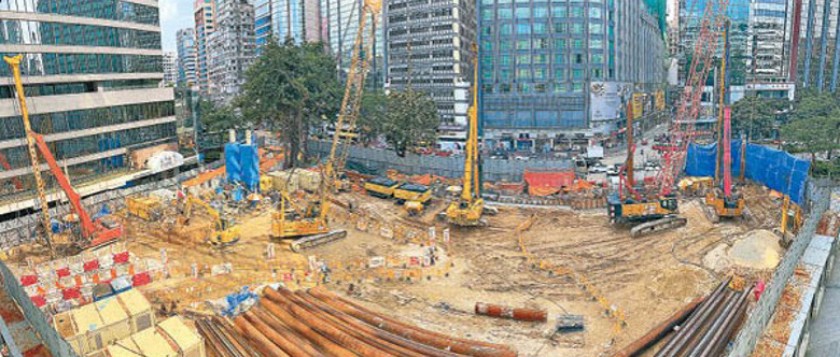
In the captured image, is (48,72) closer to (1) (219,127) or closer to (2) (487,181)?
(1) (219,127)

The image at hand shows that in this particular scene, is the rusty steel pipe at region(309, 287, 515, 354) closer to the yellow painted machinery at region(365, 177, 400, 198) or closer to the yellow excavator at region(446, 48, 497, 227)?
the yellow excavator at region(446, 48, 497, 227)

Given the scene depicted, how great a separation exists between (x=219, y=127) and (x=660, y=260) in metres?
60.7

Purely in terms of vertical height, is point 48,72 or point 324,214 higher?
point 48,72

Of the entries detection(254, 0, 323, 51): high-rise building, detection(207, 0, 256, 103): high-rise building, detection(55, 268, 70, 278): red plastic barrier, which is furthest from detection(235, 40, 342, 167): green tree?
detection(207, 0, 256, 103): high-rise building

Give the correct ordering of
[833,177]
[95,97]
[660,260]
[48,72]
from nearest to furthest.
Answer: [660,260]
[48,72]
[95,97]
[833,177]

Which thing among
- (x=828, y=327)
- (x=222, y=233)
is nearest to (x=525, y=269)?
(x=828, y=327)

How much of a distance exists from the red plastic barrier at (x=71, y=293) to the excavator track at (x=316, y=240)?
12.9m

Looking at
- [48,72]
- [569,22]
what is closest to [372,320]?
[48,72]

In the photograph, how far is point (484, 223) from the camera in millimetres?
42375

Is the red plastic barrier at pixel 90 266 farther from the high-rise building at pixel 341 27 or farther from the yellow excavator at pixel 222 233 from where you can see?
the high-rise building at pixel 341 27

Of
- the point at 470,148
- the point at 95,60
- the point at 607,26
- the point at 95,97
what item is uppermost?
the point at 607,26

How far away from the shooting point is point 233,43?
16588 centimetres

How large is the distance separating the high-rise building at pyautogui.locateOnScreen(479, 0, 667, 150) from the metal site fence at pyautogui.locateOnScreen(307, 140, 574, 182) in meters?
27.5

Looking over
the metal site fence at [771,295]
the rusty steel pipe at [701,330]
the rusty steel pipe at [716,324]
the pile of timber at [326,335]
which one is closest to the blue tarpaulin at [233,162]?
the pile of timber at [326,335]
